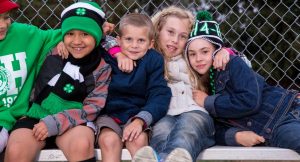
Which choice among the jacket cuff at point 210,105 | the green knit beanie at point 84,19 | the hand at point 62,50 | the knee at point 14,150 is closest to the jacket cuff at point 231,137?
the jacket cuff at point 210,105

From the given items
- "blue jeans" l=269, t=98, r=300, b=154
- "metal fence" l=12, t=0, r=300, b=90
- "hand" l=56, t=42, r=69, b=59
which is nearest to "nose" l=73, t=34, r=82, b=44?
"hand" l=56, t=42, r=69, b=59

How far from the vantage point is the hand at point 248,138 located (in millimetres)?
2977

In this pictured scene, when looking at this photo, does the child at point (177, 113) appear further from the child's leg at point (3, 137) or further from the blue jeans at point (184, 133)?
the child's leg at point (3, 137)

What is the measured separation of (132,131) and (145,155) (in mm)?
268

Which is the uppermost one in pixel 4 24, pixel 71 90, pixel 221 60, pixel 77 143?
pixel 4 24

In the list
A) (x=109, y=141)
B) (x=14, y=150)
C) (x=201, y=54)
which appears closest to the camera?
(x=14, y=150)

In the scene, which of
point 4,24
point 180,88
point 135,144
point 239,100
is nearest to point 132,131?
point 135,144

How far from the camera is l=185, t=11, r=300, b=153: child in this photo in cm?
298

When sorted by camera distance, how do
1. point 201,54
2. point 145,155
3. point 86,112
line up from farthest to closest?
point 201,54
point 86,112
point 145,155

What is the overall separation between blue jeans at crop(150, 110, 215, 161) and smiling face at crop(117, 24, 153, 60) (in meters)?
0.35

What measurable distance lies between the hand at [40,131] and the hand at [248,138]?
3.06ft

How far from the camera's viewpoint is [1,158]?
9.33 ft

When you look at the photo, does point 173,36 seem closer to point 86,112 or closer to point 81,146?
point 86,112

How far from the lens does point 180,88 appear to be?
10.4 ft
